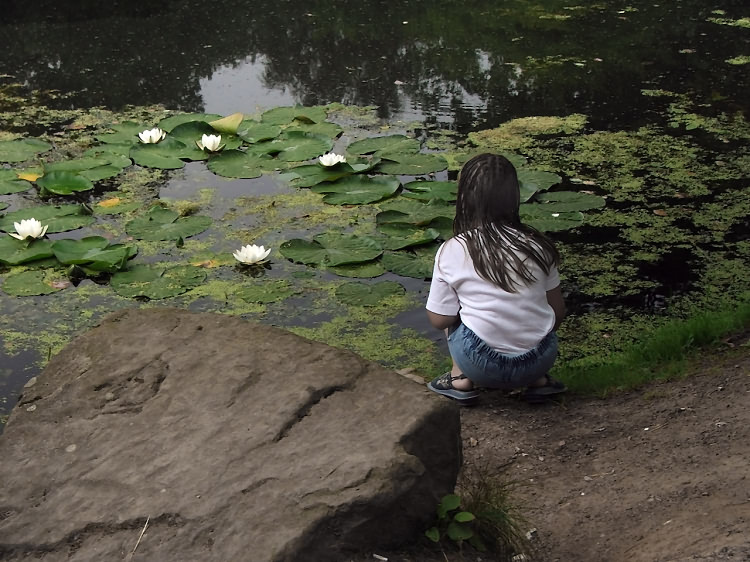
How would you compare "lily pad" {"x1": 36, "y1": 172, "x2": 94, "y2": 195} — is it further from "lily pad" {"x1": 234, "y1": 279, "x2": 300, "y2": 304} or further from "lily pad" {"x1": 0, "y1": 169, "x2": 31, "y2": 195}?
"lily pad" {"x1": 234, "y1": 279, "x2": 300, "y2": 304}

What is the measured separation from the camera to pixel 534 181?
16.0 ft

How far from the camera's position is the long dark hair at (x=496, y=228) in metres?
2.88

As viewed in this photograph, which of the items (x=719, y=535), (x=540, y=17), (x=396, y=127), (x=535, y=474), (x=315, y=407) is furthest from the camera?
(x=540, y=17)

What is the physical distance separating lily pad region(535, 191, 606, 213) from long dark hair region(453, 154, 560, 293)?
1721 millimetres

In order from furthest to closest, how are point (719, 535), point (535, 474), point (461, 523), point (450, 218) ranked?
point (450, 218), point (535, 474), point (461, 523), point (719, 535)

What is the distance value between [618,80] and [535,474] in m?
4.71

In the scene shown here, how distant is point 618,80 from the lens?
674 cm

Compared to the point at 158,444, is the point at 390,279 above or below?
below

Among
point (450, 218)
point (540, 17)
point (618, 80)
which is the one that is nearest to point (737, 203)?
point (450, 218)

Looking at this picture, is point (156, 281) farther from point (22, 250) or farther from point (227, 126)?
point (227, 126)

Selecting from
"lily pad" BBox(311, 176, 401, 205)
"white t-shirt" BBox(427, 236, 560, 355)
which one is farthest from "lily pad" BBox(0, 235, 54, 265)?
"white t-shirt" BBox(427, 236, 560, 355)

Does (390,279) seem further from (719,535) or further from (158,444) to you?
(719,535)

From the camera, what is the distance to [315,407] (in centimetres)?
231

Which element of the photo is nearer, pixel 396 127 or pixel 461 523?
pixel 461 523
